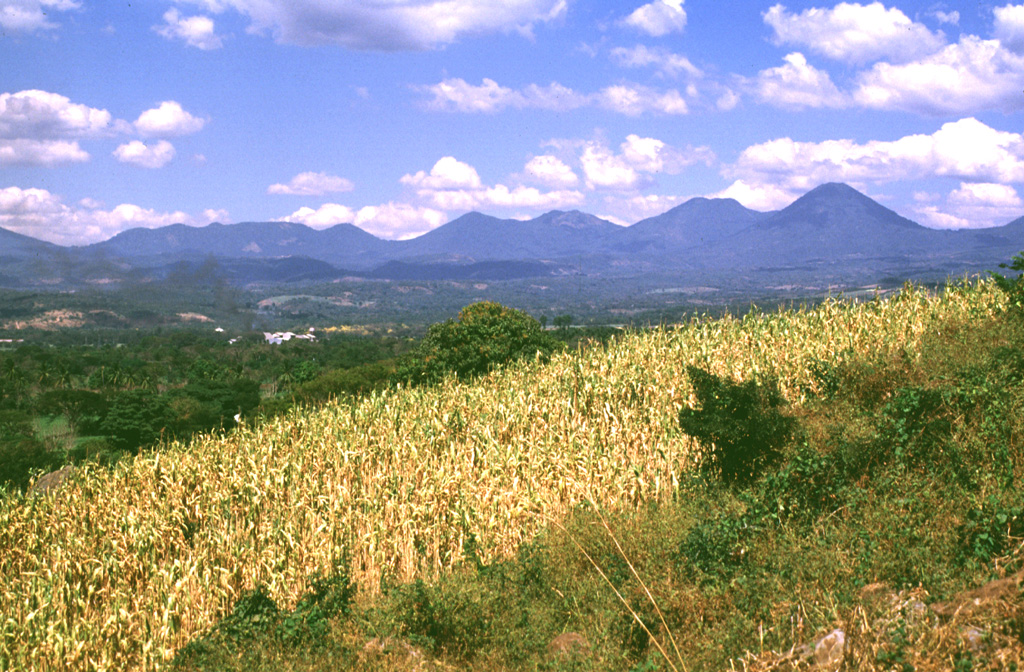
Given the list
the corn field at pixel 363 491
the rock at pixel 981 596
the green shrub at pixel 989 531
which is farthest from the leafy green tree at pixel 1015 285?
the rock at pixel 981 596

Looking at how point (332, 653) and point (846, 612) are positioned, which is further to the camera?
point (332, 653)

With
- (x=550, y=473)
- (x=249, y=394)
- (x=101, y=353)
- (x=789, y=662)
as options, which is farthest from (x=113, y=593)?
(x=101, y=353)

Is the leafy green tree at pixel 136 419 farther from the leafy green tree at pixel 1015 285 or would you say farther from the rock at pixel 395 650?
the leafy green tree at pixel 1015 285

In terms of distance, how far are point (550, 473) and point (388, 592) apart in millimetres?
3468

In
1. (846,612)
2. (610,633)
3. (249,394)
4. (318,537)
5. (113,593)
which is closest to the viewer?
(846,612)

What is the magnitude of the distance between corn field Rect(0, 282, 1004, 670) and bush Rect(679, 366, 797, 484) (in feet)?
2.54

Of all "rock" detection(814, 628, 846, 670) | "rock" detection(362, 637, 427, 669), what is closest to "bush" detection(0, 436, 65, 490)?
"rock" detection(362, 637, 427, 669)

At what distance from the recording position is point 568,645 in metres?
7.24

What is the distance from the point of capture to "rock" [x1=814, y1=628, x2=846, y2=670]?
593cm

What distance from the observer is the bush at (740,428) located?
987 cm

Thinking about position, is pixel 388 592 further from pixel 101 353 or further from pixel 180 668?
pixel 101 353

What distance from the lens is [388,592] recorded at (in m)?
8.46

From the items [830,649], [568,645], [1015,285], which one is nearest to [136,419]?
[568,645]

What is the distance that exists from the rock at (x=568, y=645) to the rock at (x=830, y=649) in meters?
2.12
